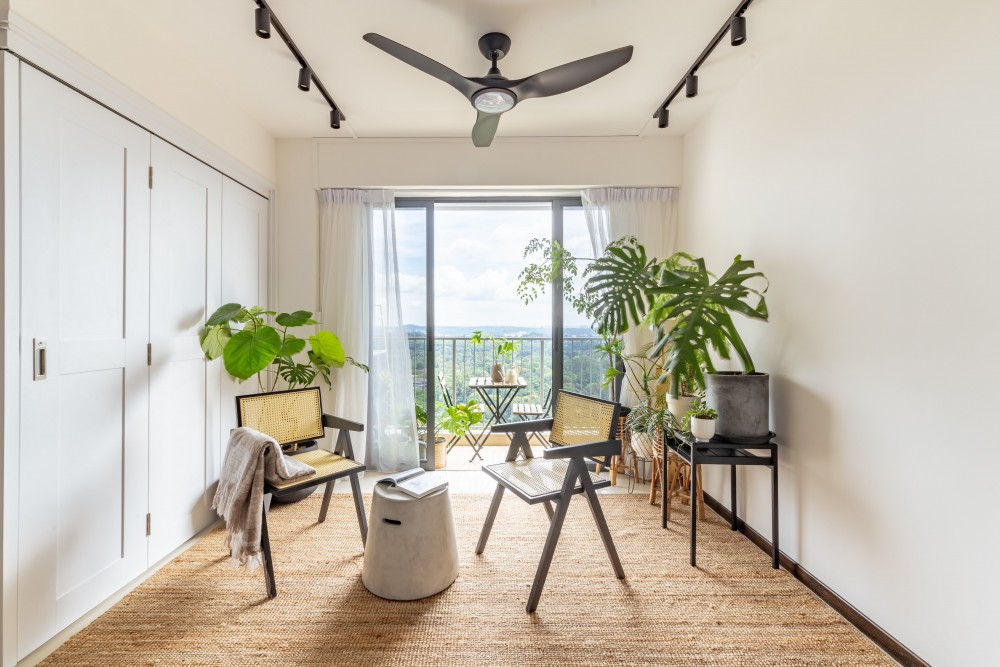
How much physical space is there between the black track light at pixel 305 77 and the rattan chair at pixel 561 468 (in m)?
2.11

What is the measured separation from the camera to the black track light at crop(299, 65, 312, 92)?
2347 millimetres

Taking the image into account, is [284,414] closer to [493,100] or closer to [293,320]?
[293,320]

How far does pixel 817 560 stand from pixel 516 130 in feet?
10.0

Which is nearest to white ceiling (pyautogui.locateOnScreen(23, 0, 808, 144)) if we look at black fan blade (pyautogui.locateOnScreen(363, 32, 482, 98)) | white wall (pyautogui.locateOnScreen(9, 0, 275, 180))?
white wall (pyautogui.locateOnScreen(9, 0, 275, 180))

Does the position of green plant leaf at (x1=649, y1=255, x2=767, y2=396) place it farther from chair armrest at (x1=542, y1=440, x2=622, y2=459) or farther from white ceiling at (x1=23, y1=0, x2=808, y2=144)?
white ceiling at (x1=23, y1=0, x2=808, y2=144)

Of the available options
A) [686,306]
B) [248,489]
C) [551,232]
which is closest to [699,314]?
[686,306]

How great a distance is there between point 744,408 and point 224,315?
279 cm

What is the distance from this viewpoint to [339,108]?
114 inches

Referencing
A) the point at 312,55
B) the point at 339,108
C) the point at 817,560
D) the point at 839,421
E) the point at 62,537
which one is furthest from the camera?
the point at 339,108

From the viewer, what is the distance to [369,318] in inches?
136

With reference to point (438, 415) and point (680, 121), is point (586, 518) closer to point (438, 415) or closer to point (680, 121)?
point (438, 415)

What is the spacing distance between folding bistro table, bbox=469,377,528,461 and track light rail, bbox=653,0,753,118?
234 cm

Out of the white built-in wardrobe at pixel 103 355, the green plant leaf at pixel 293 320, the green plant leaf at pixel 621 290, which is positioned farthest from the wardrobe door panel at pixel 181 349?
the green plant leaf at pixel 621 290

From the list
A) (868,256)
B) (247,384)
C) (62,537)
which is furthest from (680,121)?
(62,537)
